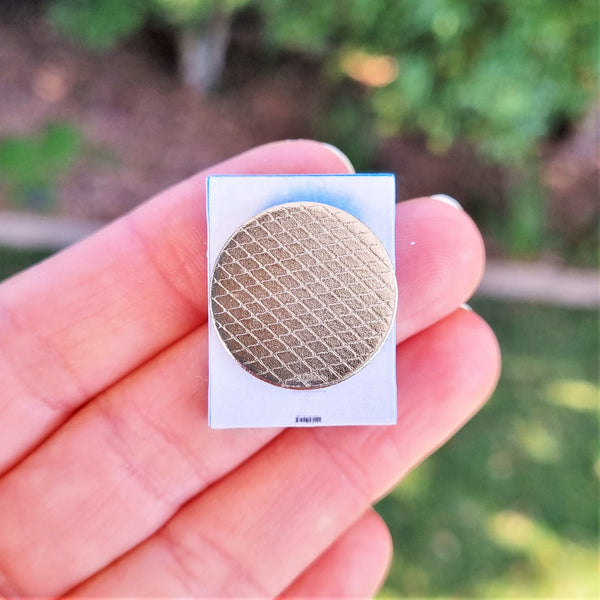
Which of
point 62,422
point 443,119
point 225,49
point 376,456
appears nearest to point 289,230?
point 376,456

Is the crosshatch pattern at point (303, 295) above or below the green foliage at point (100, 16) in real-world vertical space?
below

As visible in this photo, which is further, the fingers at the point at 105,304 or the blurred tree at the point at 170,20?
the blurred tree at the point at 170,20

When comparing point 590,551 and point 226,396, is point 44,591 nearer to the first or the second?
point 226,396

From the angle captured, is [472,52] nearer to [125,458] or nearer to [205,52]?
[205,52]

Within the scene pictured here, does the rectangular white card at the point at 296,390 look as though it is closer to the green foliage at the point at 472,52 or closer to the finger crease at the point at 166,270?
the finger crease at the point at 166,270

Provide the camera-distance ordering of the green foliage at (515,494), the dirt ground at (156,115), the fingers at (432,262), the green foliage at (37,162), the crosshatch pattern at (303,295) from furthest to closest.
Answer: the dirt ground at (156,115), the green foliage at (37,162), the green foliage at (515,494), the fingers at (432,262), the crosshatch pattern at (303,295)

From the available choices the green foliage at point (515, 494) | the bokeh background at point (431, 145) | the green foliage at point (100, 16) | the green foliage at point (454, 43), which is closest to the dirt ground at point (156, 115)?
the bokeh background at point (431, 145)

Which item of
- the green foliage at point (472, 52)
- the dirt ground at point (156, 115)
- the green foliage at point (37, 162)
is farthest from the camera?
the dirt ground at point (156, 115)

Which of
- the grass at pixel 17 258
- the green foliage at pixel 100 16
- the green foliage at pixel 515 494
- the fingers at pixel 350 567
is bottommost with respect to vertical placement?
the green foliage at pixel 515 494
